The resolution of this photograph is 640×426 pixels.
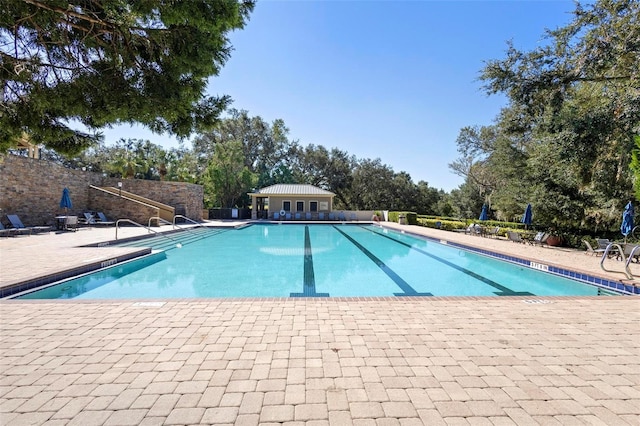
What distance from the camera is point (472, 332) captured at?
Result: 3.29 m

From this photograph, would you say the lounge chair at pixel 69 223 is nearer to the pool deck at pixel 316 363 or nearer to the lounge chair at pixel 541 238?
the pool deck at pixel 316 363

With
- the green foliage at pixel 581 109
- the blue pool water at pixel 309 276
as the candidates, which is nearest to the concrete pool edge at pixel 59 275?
the blue pool water at pixel 309 276

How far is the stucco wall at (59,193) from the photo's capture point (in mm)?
12680

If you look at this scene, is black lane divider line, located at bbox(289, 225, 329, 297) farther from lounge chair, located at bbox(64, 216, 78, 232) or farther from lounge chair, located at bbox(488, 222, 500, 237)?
lounge chair, located at bbox(64, 216, 78, 232)

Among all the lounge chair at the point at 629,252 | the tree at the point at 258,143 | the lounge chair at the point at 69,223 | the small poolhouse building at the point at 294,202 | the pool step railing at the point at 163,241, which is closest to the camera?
the lounge chair at the point at 629,252

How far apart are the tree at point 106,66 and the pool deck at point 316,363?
2275mm

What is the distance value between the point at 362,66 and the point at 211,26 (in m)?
13.6

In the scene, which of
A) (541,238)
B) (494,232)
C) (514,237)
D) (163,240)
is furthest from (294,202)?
(541,238)

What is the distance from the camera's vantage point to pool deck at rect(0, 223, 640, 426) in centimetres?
194

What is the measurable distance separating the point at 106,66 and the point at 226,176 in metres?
22.9

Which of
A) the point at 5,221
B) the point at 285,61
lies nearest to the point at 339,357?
the point at 285,61

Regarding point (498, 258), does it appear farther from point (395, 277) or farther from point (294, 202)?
point (294, 202)

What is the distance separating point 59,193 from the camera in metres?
15.3

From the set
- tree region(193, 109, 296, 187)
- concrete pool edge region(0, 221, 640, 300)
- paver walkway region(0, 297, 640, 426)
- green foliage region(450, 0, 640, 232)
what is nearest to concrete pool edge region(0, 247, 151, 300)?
concrete pool edge region(0, 221, 640, 300)
